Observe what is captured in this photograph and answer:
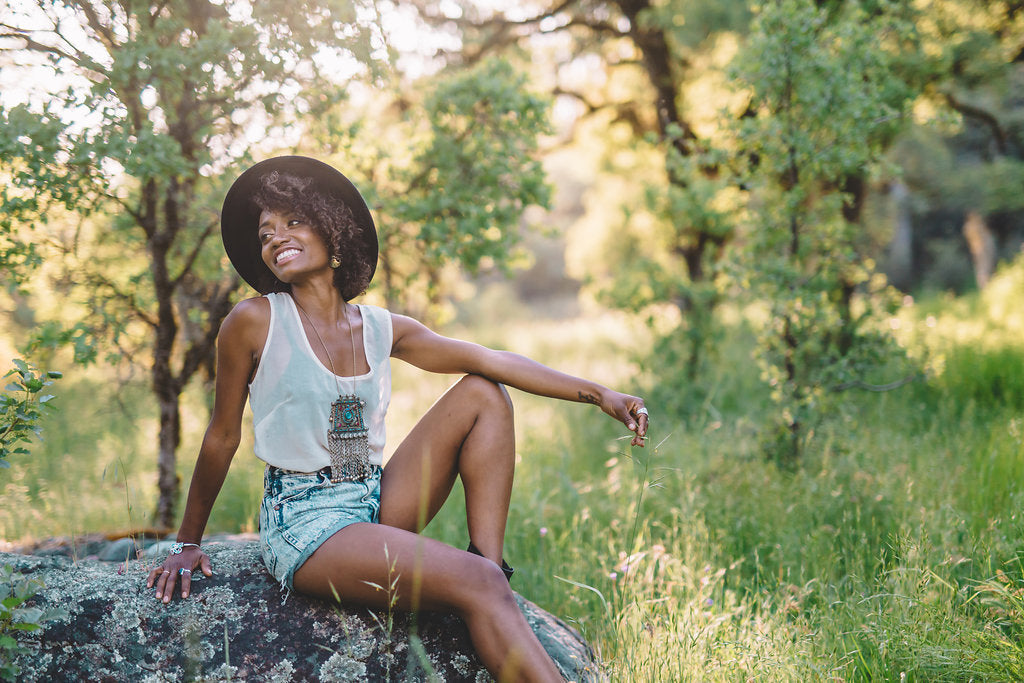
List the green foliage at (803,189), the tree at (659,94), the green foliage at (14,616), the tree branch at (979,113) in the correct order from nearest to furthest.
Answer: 1. the green foliage at (14,616)
2. the green foliage at (803,189)
3. the tree at (659,94)
4. the tree branch at (979,113)

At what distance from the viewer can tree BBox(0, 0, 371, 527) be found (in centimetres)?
285

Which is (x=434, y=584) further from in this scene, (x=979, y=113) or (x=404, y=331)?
(x=979, y=113)

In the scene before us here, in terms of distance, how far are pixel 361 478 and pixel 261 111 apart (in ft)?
6.94

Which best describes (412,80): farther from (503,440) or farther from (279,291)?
(503,440)

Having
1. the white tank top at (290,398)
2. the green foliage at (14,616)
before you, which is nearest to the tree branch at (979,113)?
the white tank top at (290,398)

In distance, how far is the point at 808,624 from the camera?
8.55ft

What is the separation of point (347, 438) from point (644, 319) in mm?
4132

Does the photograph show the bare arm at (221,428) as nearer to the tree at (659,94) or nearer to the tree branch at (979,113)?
the tree at (659,94)

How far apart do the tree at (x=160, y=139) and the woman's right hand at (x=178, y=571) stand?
5.06 feet

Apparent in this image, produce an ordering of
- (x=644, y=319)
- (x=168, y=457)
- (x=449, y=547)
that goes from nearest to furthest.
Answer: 1. (x=449, y=547)
2. (x=168, y=457)
3. (x=644, y=319)

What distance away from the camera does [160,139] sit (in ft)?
9.65

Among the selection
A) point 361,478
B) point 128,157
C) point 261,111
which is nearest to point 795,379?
point 361,478

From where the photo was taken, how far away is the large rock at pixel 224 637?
212 cm

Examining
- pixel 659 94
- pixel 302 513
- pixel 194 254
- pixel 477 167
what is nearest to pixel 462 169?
pixel 477 167
